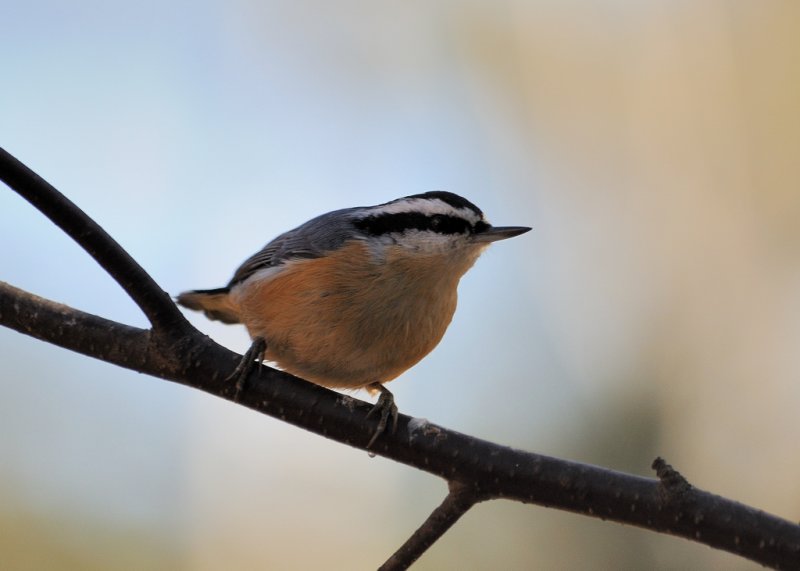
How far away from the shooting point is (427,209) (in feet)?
9.99

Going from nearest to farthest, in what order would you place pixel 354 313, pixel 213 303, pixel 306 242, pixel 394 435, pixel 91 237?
pixel 91 237, pixel 394 435, pixel 354 313, pixel 306 242, pixel 213 303

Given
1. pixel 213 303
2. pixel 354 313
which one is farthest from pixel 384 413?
pixel 213 303

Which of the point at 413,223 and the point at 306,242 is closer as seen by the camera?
the point at 413,223

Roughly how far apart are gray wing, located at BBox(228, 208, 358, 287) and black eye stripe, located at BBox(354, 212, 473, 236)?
77mm

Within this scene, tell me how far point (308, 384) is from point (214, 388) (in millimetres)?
243

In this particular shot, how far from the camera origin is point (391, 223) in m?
3.09

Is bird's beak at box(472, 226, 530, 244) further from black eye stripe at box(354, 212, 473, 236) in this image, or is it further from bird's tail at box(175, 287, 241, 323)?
bird's tail at box(175, 287, 241, 323)

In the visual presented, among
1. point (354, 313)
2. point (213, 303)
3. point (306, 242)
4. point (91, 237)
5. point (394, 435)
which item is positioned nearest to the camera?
point (91, 237)

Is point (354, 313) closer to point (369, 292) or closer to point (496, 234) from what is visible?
point (369, 292)

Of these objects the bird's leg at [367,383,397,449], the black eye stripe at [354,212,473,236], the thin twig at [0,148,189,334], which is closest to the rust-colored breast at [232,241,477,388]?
the black eye stripe at [354,212,473,236]

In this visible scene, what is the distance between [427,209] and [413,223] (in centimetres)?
7

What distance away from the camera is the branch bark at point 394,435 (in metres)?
1.87

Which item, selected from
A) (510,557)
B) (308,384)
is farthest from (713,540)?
(510,557)

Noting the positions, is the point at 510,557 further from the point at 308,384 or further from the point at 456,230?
the point at 308,384
